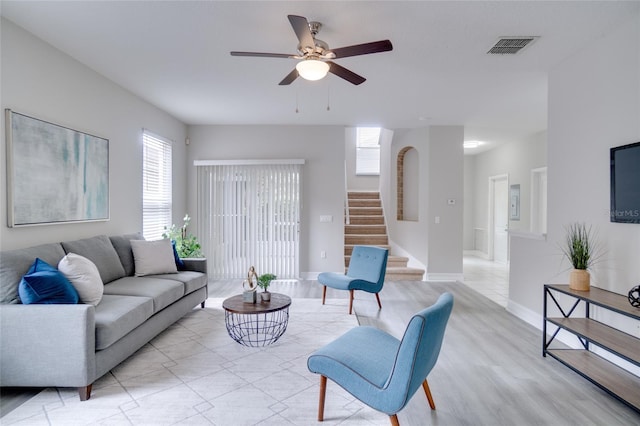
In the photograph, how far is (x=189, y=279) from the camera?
388 cm

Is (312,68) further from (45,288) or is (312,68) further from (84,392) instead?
(84,392)

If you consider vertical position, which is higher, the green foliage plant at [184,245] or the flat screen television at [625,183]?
the flat screen television at [625,183]

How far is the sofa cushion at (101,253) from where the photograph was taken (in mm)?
3209

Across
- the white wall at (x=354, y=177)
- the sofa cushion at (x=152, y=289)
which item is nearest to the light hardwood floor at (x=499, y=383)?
the sofa cushion at (x=152, y=289)

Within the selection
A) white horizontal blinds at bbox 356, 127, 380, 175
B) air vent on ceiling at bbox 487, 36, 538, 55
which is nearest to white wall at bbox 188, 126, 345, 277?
air vent on ceiling at bbox 487, 36, 538, 55

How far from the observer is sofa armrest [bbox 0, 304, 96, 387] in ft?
7.38

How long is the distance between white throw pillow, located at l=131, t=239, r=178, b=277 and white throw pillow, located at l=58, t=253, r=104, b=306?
1.10 metres

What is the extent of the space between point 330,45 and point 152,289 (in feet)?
9.22

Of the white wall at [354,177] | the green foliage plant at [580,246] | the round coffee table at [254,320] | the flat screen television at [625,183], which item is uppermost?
the white wall at [354,177]

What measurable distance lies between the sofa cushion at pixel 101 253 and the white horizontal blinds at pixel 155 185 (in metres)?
1.26

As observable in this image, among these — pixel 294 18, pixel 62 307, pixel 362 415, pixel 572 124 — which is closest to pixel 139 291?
pixel 62 307

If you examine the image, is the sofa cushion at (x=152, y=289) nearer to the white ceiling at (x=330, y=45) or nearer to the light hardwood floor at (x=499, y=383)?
the light hardwood floor at (x=499, y=383)

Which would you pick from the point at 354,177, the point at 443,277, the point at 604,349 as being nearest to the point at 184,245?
the point at 443,277

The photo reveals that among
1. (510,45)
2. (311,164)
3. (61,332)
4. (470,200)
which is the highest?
(510,45)
